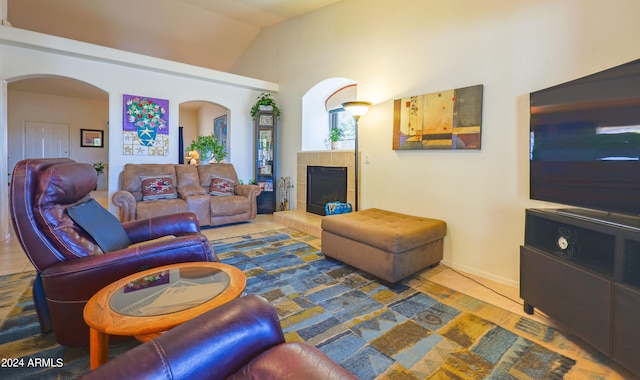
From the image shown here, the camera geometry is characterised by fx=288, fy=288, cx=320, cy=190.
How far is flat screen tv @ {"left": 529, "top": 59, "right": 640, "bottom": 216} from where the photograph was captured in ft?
5.02

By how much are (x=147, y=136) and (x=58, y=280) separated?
3.76 metres

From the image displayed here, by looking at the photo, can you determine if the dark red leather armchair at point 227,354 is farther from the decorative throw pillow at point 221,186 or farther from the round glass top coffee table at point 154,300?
the decorative throw pillow at point 221,186

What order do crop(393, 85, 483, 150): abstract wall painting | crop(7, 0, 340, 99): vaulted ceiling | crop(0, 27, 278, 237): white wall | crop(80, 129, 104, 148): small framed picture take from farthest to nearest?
crop(80, 129, 104, 148): small framed picture < crop(7, 0, 340, 99): vaulted ceiling < crop(0, 27, 278, 237): white wall < crop(393, 85, 483, 150): abstract wall painting

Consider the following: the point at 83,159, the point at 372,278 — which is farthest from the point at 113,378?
the point at 83,159

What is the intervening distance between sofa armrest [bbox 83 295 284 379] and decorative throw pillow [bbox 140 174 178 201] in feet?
12.7

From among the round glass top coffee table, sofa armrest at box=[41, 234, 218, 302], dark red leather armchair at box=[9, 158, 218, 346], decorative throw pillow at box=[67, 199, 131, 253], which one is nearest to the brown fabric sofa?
decorative throw pillow at box=[67, 199, 131, 253]

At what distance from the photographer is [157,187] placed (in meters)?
4.23

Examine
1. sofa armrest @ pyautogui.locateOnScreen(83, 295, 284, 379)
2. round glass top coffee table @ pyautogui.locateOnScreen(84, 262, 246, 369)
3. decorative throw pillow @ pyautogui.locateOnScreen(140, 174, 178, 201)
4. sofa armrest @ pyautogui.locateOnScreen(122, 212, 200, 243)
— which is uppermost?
decorative throw pillow @ pyautogui.locateOnScreen(140, 174, 178, 201)

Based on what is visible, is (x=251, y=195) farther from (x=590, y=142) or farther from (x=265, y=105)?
(x=590, y=142)

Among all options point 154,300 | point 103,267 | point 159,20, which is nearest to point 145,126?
point 159,20

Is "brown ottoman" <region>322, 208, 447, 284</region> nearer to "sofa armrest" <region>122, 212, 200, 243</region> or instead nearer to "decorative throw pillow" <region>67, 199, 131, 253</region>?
"sofa armrest" <region>122, 212, 200, 243</region>

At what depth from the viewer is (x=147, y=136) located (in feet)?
15.2

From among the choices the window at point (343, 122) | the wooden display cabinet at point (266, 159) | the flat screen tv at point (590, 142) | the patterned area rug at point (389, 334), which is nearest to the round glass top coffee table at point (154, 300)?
the patterned area rug at point (389, 334)

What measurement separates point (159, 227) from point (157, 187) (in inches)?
91.0
